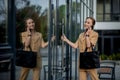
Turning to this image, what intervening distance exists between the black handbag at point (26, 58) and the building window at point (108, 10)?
4151 cm

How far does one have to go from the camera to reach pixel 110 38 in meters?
48.6

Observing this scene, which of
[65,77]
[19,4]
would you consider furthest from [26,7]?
[65,77]

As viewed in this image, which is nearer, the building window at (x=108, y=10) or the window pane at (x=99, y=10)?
the building window at (x=108, y=10)

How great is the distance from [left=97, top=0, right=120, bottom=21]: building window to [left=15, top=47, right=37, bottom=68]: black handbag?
136ft

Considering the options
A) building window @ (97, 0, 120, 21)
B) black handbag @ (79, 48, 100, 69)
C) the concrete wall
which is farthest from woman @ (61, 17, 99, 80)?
building window @ (97, 0, 120, 21)

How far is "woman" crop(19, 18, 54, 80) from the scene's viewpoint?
274 inches

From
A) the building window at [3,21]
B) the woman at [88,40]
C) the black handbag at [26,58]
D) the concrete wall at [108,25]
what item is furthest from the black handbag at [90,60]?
the concrete wall at [108,25]

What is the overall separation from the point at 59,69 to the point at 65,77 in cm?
161

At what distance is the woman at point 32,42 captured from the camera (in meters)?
6.95

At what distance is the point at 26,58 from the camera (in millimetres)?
7191

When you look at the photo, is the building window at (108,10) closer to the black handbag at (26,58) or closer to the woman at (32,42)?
the woman at (32,42)

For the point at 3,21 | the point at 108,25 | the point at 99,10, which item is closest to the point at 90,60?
the point at 3,21

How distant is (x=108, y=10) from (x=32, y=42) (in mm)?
42495

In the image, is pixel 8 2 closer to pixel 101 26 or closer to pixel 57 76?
pixel 57 76
